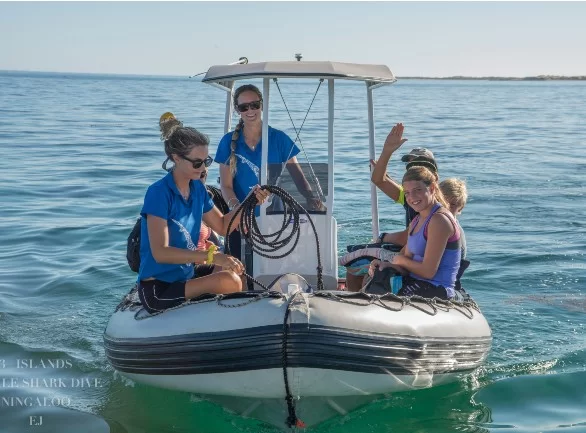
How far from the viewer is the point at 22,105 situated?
3600 cm

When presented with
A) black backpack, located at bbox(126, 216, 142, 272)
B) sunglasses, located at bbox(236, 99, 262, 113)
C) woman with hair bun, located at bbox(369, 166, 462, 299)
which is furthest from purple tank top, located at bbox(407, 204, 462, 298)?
black backpack, located at bbox(126, 216, 142, 272)

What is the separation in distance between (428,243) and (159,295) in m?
1.69

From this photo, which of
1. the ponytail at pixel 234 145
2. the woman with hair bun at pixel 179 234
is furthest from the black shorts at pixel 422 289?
the ponytail at pixel 234 145

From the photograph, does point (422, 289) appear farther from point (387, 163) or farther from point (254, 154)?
point (254, 154)

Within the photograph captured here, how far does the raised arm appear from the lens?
629 cm

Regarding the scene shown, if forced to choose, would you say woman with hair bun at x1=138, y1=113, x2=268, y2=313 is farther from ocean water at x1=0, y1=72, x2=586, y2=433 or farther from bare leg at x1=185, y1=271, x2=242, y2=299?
ocean water at x1=0, y1=72, x2=586, y2=433

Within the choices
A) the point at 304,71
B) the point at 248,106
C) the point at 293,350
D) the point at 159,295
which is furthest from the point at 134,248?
the point at 304,71

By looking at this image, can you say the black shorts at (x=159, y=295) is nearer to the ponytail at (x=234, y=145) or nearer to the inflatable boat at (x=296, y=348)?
the inflatable boat at (x=296, y=348)

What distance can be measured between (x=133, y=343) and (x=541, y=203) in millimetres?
9485

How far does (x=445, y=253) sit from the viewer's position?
566 centimetres

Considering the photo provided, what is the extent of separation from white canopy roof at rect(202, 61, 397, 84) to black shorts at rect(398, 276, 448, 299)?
4.81 feet

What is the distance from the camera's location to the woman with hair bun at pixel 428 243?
5.53 metres

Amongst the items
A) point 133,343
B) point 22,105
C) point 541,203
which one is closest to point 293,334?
point 133,343

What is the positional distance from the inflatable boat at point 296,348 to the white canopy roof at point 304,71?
40.5 inches
